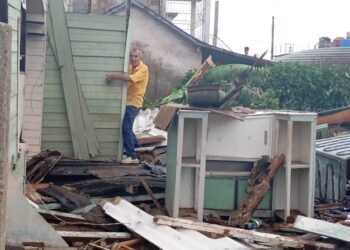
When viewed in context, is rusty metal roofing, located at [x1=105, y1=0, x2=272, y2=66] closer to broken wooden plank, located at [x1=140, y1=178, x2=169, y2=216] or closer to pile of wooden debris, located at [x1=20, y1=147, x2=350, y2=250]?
pile of wooden debris, located at [x1=20, y1=147, x2=350, y2=250]

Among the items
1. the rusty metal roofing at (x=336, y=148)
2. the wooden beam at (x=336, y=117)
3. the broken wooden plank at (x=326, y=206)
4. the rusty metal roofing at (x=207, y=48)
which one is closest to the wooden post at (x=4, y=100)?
the broken wooden plank at (x=326, y=206)

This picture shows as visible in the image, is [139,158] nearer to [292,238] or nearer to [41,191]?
[41,191]

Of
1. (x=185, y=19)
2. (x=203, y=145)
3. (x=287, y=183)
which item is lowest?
(x=287, y=183)

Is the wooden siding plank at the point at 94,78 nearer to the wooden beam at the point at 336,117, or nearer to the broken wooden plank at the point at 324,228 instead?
the broken wooden plank at the point at 324,228

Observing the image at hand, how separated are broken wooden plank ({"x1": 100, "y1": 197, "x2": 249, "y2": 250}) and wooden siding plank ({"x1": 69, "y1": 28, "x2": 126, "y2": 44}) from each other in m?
3.89

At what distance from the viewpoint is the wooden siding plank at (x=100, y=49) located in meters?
9.39

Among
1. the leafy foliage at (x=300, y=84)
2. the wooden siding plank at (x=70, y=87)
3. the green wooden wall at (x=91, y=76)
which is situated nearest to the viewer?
the wooden siding plank at (x=70, y=87)

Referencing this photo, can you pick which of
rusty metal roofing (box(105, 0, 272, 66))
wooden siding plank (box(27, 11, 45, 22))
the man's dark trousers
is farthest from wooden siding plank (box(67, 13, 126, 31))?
rusty metal roofing (box(105, 0, 272, 66))

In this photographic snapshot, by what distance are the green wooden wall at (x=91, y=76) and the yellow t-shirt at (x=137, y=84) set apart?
0.16 m

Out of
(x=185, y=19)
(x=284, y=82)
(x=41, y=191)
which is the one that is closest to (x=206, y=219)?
(x=41, y=191)

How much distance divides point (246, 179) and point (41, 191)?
96.4 inches

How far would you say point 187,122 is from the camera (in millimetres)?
7012

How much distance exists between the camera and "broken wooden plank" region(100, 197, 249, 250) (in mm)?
5497

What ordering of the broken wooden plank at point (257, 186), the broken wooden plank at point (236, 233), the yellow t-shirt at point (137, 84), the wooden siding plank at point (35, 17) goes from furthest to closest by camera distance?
the yellow t-shirt at point (137, 84), the wooden siding plank at point (35, 17), the broken wooden plank at point (257, 186), the broken wooden plank at point (236, 233)
